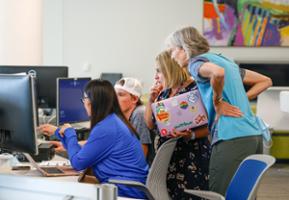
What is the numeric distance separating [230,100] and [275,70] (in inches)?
193

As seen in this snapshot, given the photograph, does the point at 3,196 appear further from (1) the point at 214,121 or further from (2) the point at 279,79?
(2) the point at 279,79

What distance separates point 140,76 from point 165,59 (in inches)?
179

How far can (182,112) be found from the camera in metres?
2.82

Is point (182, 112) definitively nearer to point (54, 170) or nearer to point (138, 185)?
point (138, 185)

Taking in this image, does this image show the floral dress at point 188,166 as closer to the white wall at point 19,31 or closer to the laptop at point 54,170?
the laptop at point 54,170

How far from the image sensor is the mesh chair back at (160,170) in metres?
2.68

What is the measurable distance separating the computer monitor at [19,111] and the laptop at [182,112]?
37.5 inches

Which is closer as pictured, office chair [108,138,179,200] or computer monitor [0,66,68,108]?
office chair [108,138,179,200]

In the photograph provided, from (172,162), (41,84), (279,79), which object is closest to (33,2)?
(41,84)

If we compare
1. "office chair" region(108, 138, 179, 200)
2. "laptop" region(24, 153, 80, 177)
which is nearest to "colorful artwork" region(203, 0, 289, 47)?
"office chair" region(108, 138, 179, 200)

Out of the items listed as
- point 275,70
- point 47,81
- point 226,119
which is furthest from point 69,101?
point 275,70

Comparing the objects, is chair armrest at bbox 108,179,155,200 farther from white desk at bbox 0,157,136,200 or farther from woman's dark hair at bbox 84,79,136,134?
white desk at bbox 0,157,136,200

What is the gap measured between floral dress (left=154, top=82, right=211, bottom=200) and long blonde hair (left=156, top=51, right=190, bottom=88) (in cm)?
7

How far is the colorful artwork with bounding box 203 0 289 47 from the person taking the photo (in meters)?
7.36
